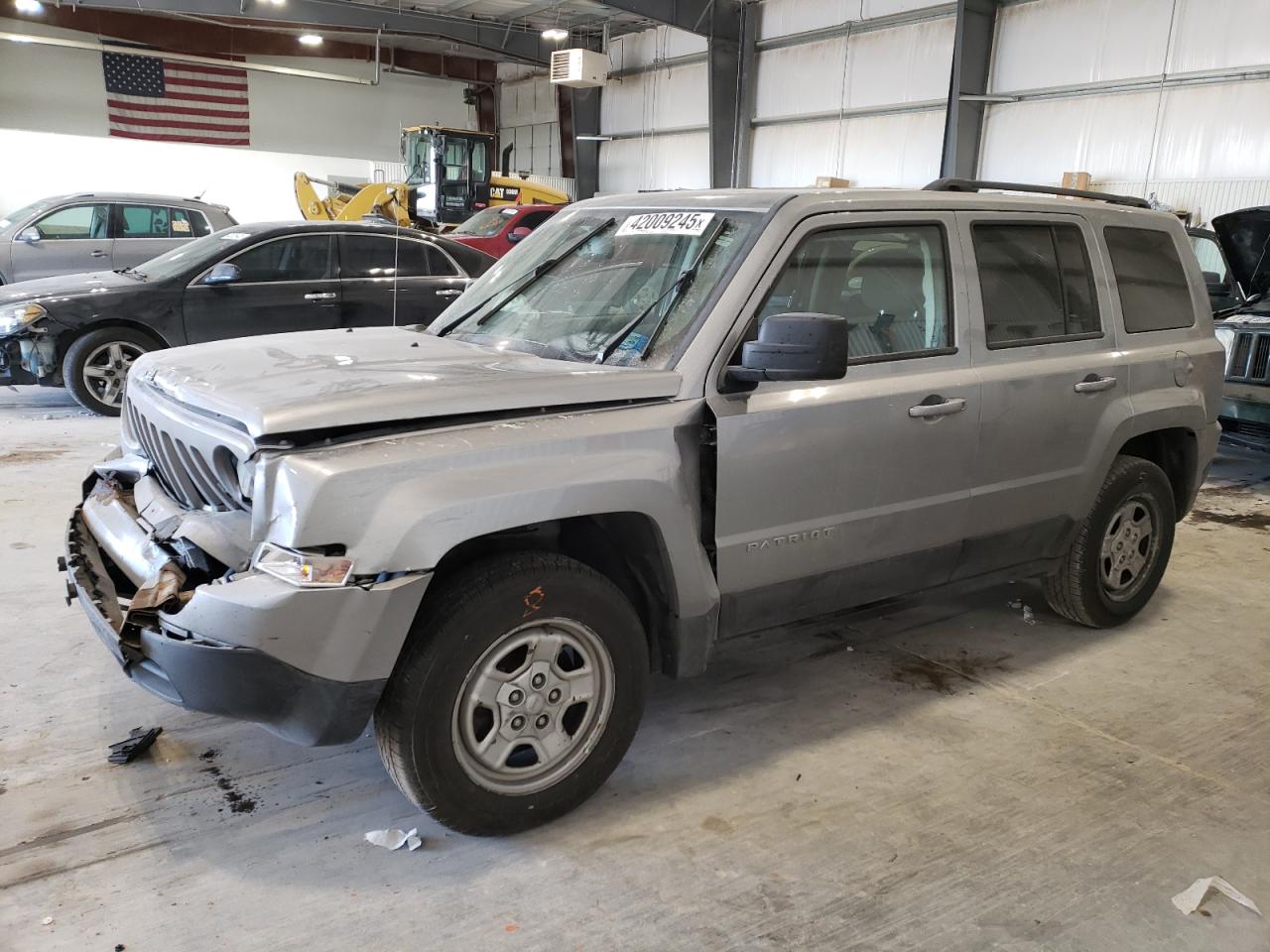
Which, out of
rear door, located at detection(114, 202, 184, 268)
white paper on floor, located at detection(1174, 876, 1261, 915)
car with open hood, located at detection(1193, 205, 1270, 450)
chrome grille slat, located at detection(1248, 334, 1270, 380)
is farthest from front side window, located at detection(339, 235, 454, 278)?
white paper on floor, located at detection(1174, 876, 1261, 915)

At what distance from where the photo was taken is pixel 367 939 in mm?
2389

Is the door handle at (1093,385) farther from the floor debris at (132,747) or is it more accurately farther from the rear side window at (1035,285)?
the floor debris at (132,747)

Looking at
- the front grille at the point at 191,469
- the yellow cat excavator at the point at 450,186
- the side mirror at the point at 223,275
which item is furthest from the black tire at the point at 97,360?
the yellow cat excavator at the point at 450,186

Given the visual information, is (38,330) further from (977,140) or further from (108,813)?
(977,140)

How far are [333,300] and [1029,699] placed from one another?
6931 mm

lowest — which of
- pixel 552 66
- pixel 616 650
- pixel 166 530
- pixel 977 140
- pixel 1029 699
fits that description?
pixel 1029 699

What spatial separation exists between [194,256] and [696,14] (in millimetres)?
14010

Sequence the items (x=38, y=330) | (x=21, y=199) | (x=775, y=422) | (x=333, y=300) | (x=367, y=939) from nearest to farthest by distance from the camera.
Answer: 1. (x=367, y=939)
2. (x=775, y=422)
3. (x=38, y=330)
4. (x=333, y=300)
5. (x=21, y=199)

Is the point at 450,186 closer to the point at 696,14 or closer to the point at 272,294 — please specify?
the point at 696,14

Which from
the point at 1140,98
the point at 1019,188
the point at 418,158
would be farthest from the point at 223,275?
the point at 418,158

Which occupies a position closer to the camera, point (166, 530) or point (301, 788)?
point (166, 530)

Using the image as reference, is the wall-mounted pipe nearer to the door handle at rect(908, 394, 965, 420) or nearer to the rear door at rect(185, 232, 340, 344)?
the rear door at rect(185, 232, 340, 344)

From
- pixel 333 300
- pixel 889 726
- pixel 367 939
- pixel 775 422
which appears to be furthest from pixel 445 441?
pixel 333 300

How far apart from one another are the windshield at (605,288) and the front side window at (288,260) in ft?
17.3
